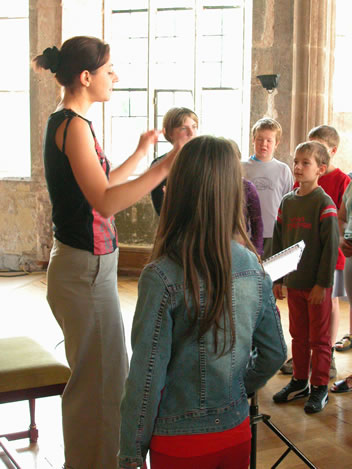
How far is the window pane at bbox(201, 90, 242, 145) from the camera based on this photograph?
741cm

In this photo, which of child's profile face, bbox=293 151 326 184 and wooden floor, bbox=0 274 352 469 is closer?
wooden floor, bbox=0 274 352 469

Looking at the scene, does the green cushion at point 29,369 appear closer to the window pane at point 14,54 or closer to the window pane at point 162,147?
the window pane at point 162,147

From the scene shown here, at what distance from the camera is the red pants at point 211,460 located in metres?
1.42

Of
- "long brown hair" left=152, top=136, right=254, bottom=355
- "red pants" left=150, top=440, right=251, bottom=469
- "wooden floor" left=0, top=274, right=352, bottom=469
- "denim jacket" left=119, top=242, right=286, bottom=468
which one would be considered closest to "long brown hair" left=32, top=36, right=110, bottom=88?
"long brown hair" left=152, top=136, right=254, bottom=355

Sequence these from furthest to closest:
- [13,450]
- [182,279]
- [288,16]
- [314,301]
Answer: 1. [288,16]
2. [314,301]
3. [13,450]
4. [182,279]

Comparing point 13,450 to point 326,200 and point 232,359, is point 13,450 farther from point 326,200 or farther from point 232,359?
point 326,200

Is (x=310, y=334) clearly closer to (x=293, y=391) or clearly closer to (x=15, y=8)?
(x=293, y=391)

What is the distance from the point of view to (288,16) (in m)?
6.14

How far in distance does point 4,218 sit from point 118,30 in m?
2.71

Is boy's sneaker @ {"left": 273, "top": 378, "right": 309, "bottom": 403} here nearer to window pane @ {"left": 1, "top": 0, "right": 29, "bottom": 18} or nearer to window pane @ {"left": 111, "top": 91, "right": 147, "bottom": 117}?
window pane @ {"left": 111, "top": 91, "right": 147, "bottom": 117}

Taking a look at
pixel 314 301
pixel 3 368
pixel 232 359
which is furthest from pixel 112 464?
pixel 314 301

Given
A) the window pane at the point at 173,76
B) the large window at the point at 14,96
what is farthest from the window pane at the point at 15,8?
the window pane at the point at 173,76

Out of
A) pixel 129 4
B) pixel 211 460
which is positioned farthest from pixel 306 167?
pixel 129 4

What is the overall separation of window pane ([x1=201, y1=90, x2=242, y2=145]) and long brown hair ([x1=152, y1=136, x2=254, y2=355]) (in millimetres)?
6042
